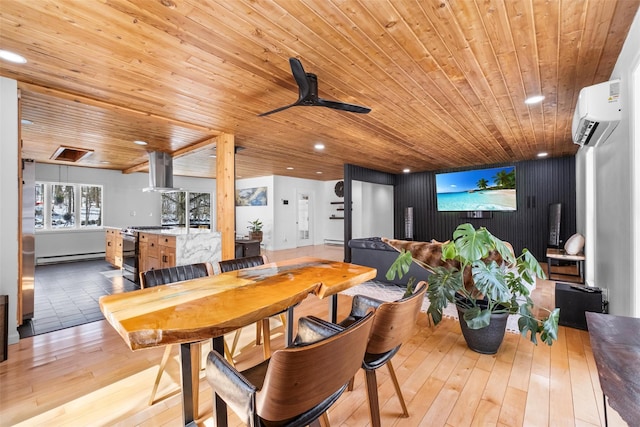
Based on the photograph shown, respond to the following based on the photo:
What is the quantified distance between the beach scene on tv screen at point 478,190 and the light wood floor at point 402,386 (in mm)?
4859

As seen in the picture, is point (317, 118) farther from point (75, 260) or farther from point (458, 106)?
point (75, 260)

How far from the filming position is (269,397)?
87cm

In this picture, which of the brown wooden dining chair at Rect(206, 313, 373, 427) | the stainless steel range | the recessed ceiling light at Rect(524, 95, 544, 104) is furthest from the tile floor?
the recessed ceiling light at Rect(524, 95, 544, 104)

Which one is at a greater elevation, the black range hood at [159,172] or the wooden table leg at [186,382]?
the black range hood at [159,172]

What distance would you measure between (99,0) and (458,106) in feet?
10.5

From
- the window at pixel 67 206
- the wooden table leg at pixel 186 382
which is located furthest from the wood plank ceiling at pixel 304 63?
the window at pixel 67 206

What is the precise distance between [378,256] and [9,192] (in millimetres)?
4342

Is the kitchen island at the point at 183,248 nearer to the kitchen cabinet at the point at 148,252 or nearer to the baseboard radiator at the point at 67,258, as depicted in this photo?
the kitchen cabinet at the point at 148,252

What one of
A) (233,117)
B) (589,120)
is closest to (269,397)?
(589,120)

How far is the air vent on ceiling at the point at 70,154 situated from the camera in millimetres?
5202

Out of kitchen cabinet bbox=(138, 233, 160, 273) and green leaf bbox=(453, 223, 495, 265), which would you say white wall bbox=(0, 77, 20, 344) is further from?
green leaf bbox=(453, 223, 495, 265)

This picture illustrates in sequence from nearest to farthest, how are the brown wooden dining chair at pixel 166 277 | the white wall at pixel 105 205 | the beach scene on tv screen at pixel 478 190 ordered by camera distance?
the brown wooden dining chair at pixel 166 277 → the white wall at pixel 105 205 → the beach scene on tv screen at pixel 478 190

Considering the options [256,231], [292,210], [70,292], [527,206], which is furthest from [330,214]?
[70,292]

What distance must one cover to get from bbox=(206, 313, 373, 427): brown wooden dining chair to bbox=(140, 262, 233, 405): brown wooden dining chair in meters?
0.92
